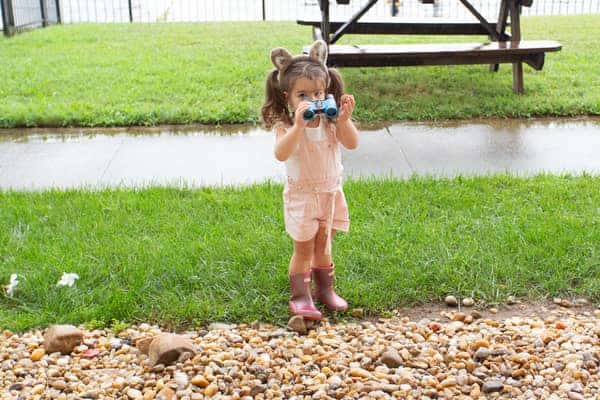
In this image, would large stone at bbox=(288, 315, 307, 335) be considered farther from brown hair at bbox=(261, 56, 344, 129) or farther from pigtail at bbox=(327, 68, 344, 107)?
pigtail at bbox=(327, 68, 344, 107)

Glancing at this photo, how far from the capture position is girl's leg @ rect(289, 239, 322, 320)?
329cm

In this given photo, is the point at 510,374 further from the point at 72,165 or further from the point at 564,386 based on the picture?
the point at 72,165

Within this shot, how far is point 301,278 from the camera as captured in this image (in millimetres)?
3334

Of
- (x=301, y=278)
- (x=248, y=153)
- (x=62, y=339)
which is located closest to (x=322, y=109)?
(x=301, y=278)

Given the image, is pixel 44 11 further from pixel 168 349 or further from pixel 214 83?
pixel 168 349

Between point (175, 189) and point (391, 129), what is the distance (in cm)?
229

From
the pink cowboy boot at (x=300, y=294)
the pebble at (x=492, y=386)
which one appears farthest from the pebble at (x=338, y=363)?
the pink cowboy boot at (x=300, y=294)

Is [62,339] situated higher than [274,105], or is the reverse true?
[274,105]

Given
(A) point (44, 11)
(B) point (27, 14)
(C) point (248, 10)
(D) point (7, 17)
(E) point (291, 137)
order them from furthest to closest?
(C) point (248, 10) < (A) point (44, 11) < (B) point (27, 14) < (D) point (7, 17) < (E) point (291, 137)

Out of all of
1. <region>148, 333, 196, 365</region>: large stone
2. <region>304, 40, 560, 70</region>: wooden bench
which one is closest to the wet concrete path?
<region>304, 40, 560, 70</region>: wooden bench

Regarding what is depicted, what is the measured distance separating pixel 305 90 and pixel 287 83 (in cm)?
8

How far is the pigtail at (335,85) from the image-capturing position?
3.21m

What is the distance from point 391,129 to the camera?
6.38 metres

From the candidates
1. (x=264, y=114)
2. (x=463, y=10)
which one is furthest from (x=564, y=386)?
(x=463, y=10)
